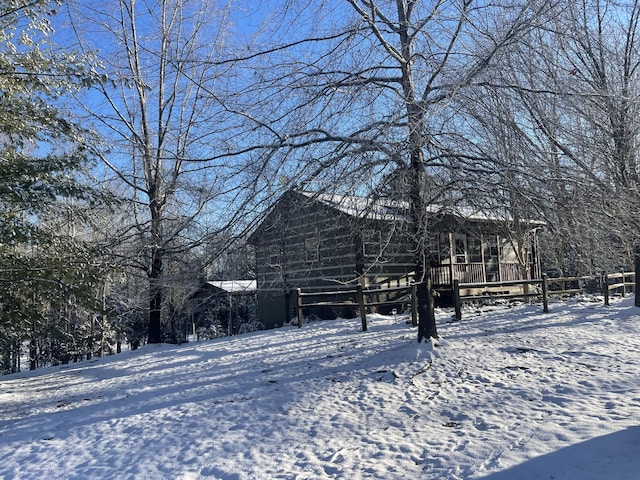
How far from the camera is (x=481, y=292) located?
1938 cm

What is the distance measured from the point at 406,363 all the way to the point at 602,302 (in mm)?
9529

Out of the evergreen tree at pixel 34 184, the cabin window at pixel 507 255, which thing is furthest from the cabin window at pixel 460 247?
the evergreen tree at pixel 34 184

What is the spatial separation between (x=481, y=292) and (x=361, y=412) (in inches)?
560

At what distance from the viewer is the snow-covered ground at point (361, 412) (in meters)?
4.76

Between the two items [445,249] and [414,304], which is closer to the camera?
[414,304]

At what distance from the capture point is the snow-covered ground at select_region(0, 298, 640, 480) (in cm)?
476

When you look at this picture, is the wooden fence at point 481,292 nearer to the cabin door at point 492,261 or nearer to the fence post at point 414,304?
the fence post at point 414,304

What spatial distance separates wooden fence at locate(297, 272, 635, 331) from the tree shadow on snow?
519cm

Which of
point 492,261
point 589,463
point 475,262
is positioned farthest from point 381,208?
point 492,261

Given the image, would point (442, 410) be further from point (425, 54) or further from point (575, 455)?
point (425, 54)

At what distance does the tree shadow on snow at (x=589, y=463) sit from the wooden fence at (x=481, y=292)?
5.19 m

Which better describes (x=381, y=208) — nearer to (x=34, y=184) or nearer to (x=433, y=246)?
(x=433, y=246)

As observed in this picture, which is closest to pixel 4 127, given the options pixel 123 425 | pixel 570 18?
pixel 123 425

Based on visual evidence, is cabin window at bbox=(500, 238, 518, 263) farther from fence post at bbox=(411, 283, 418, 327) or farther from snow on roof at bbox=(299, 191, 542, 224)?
snow on roof at bbox=(299, 191, 542, 224)
